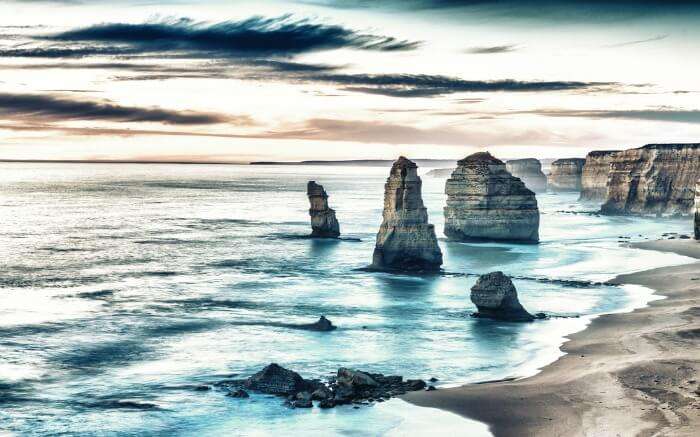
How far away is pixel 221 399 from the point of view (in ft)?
141

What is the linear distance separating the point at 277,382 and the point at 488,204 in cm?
7451

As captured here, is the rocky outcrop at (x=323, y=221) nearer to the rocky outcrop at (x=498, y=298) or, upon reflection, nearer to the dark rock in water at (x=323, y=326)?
the dark rock in water at (x=323, y=326)

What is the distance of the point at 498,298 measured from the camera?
61.2 meters

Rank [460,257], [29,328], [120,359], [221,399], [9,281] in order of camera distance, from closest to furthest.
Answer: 1. [221,399]
2. [120,359]
3. [29,328]
4. [9,281]
5. [460,257]

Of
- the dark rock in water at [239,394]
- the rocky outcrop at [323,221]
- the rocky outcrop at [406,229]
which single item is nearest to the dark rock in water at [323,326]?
the dark rock in water at [239,394]

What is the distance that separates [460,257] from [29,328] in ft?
182

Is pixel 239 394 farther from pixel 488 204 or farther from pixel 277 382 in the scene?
pixel 488 204

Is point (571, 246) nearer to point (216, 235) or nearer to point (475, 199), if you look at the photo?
point (475, 199)

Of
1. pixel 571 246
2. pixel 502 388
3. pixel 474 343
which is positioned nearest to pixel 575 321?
pixel 474 343

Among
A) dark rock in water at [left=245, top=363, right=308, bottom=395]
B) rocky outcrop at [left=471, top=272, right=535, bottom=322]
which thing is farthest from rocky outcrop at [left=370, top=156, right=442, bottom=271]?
dark rock in water at [left=245, top=363, right=308, bottom=395]

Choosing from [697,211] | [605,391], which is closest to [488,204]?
[697,211]

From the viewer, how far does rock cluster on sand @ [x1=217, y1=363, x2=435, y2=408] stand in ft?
138

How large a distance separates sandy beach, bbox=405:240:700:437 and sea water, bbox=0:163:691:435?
6.08 feet

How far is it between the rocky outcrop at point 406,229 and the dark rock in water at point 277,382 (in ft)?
140
